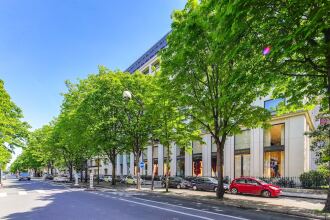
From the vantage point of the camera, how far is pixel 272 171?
109 ft

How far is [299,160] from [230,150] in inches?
390

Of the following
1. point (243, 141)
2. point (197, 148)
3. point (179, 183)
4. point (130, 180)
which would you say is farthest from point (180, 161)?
point (243, 141)

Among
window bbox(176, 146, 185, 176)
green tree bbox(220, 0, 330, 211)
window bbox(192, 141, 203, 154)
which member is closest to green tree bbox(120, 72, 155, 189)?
window bbox(192, 141, 203, 154)

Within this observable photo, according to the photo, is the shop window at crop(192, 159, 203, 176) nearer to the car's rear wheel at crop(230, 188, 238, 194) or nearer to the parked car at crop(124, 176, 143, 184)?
the parked car at crop(124, 176, 143, 184)

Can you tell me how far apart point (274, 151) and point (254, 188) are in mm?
9268

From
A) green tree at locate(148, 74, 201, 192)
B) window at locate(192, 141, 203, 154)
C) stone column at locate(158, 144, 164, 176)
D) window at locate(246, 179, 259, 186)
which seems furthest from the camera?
stone column at locate(158, 144, 164, 176)

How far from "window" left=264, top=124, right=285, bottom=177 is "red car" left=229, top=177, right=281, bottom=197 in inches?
303

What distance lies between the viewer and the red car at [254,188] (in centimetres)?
2388

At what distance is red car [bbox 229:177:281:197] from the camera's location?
23.9 m

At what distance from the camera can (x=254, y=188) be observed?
2517cm

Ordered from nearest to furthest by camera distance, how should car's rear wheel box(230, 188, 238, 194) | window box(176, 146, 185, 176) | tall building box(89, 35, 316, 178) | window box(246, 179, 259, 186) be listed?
window box(246, 179, 259, 186)
car's rear wheel box(230, 188, 238, 194)
tall building box(89, 35, 316, 178)
window box(176, 146, 185, 176)

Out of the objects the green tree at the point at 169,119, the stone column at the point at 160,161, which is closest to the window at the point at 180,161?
the stone column at the point at 160,161

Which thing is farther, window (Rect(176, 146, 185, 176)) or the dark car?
window (Rect(176, 146, 185, 176))

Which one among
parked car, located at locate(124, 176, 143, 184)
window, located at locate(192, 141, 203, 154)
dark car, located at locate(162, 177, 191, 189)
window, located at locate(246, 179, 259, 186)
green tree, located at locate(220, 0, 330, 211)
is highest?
green tree, located at locate(220, 0, 330, 211)
